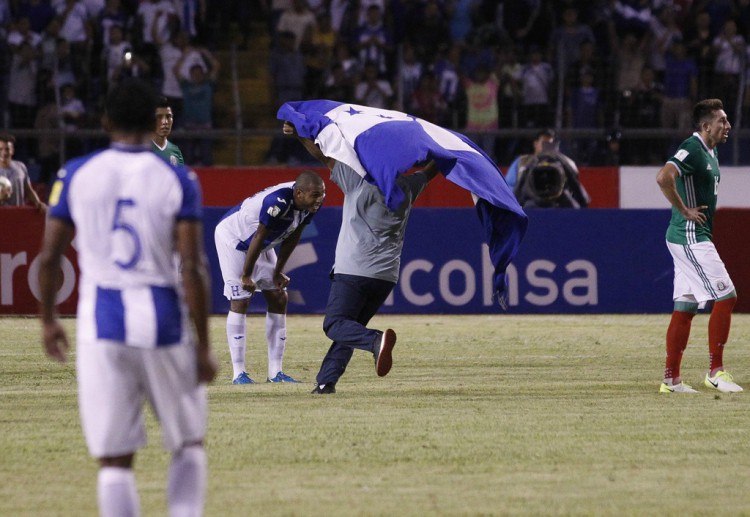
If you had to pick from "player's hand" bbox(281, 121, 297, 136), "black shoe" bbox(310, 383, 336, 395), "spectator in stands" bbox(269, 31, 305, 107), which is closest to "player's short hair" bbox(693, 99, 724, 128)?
"player's hand" bbox(281, 121, 297, 136)

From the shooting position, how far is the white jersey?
493cm

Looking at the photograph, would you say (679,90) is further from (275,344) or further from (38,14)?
(275,344)

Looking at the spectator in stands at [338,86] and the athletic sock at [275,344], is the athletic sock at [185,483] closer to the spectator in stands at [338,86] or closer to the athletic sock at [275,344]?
the athletic sock at [275,344]

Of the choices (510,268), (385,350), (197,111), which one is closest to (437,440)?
(385,350)

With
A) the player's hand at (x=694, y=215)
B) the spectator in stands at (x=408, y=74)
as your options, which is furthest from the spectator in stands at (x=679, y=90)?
the player's hand at (x=694, y=215)

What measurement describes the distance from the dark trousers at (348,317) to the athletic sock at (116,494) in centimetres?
467

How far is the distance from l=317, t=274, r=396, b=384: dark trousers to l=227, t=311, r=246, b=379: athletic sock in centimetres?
98

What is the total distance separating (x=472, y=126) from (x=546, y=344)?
761cm

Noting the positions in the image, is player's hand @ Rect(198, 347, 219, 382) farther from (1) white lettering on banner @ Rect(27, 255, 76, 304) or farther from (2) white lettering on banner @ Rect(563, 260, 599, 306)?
(2) white lettering on banner @ Rect(563, 260, 599, 306)

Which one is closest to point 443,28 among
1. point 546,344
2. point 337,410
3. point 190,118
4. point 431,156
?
point 190,118

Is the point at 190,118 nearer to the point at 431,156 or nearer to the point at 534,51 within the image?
the point at 534,51

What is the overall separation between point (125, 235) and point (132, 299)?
232 mm

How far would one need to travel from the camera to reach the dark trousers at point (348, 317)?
31.9 ft

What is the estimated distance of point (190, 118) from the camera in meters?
21.3
